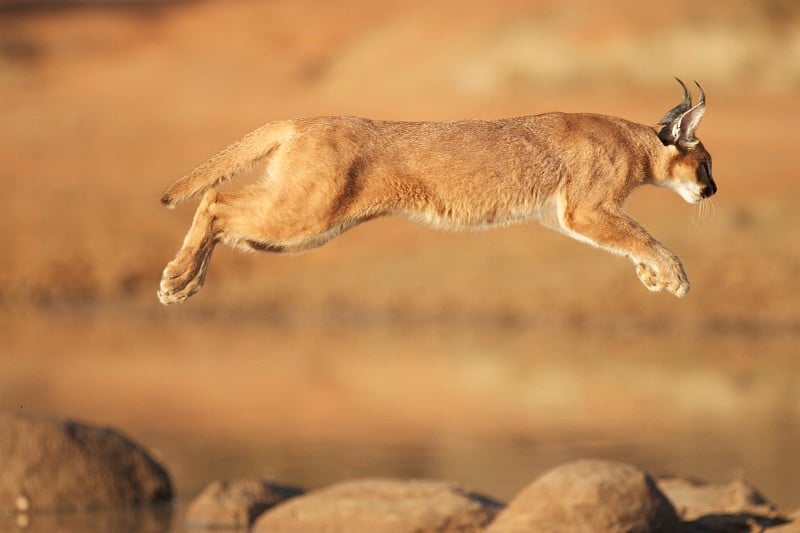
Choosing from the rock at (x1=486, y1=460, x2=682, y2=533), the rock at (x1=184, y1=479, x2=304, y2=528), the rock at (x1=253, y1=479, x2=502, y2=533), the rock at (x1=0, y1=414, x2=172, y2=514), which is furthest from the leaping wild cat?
the rock at (x1=0, y1=414, x2=172, y2=514)

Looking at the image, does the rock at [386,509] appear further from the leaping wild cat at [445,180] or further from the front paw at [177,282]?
the front paw at [177,282]

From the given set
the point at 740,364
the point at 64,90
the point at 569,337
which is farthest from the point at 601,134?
the point at 64,90

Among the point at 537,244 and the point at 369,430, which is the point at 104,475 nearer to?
the point at 369,430

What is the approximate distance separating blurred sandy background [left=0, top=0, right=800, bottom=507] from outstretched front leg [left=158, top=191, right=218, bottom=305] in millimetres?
15584

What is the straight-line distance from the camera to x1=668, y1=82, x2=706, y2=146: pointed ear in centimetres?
1371

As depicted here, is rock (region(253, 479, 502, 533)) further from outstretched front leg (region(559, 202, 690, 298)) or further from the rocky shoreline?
outstretched front leg (region(559, 202, 690, 298))

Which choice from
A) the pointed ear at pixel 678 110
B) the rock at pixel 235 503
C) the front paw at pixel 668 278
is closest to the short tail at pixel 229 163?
the pointed ear at pixel 678 110

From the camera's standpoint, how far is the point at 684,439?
35.3 meters

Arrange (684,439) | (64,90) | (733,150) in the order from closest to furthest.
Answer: (684,439) → (733,150) → (64,90)

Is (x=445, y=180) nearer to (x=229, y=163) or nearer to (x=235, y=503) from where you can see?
(x=229, y=163)

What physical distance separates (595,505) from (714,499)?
3285mm

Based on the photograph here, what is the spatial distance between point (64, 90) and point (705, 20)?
87.2 ft

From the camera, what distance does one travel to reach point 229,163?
14.4m

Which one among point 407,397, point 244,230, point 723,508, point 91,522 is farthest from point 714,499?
point 407,397
